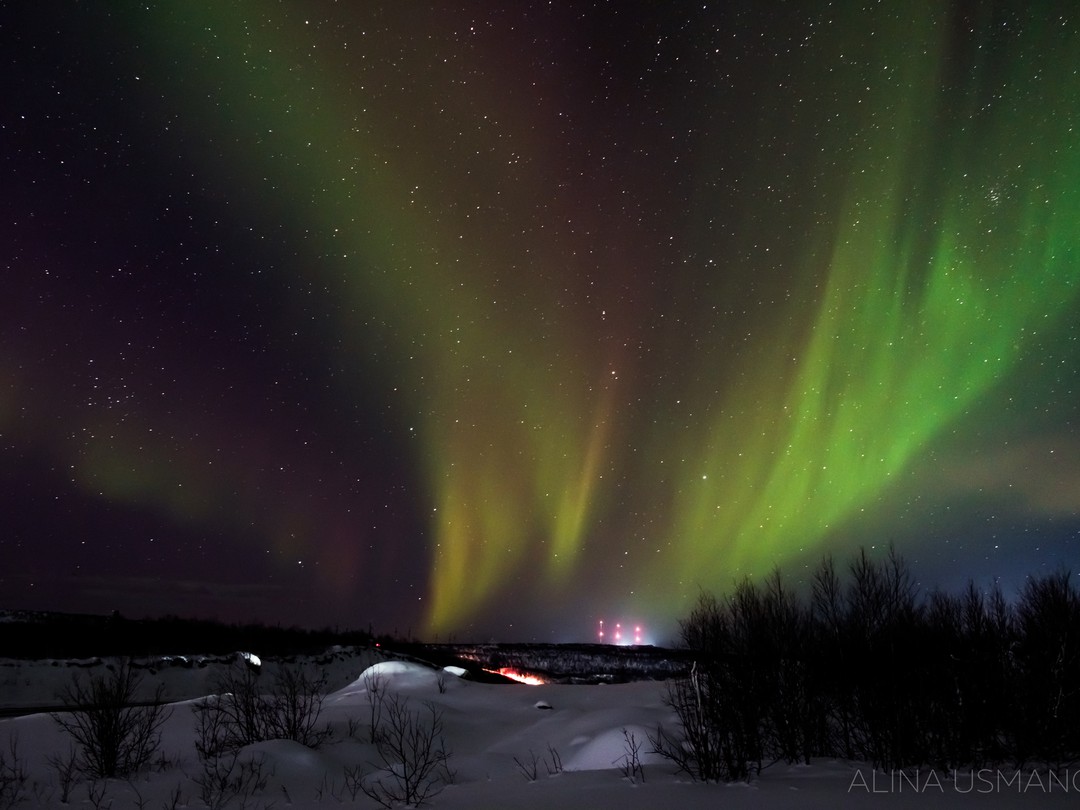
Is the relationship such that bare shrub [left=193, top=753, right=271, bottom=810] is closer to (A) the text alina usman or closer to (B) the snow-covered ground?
(B) the snow-covered ground

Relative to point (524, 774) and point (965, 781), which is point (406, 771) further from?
point (965, 781)

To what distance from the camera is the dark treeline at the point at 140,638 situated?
1770 inches

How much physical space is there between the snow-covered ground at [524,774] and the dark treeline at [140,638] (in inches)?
1023

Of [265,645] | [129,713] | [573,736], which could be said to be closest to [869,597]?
[573,736]

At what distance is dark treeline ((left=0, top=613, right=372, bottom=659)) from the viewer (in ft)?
148

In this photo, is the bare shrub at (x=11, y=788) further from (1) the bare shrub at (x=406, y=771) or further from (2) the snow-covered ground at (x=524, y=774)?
(1) the bare shrub at (x=406, y=771)

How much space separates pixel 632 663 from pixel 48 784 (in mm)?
103686

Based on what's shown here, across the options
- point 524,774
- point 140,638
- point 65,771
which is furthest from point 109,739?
point 140,638

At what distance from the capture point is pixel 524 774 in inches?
596

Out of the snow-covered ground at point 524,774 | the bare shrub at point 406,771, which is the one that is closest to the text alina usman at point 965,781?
the snow-covered ground at point 524,774

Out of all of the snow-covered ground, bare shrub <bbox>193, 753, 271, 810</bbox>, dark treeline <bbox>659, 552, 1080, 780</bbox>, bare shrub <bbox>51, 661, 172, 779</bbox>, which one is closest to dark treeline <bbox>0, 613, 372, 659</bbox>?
the snow-covered ground

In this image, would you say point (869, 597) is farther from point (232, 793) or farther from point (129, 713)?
point (129, 713)

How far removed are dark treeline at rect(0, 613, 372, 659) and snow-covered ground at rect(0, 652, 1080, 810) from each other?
26.0 metres

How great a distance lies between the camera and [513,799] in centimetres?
1169
